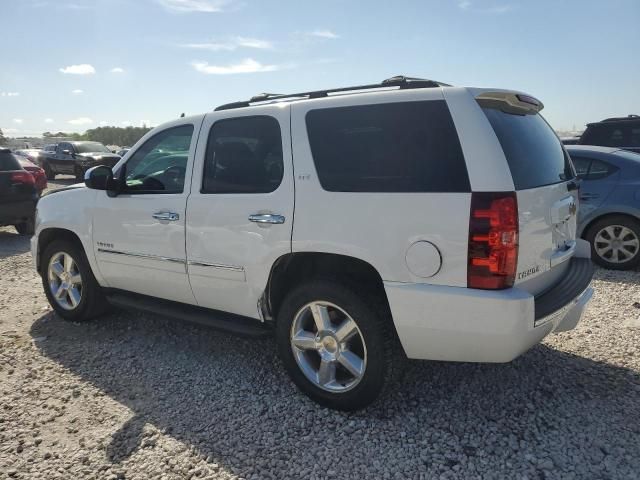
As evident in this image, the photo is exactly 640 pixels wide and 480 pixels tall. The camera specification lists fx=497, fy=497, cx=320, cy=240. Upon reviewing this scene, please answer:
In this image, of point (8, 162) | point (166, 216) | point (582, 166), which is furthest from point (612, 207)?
point (8, 162)

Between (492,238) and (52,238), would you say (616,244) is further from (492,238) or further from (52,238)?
(52,238)

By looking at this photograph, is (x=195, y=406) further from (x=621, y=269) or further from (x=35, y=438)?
(x=621, y=269)

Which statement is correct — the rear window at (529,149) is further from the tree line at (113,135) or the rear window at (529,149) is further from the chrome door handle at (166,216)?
the tree line at (113,135)

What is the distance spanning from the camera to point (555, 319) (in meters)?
2.83

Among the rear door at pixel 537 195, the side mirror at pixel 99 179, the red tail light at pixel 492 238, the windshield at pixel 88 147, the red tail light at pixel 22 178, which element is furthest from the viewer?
the windshield at pixel 88 147

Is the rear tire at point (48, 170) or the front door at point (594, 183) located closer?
the front door at point (594, 183)

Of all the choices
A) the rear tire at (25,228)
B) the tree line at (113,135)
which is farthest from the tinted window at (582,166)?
the tree line at (113,135)

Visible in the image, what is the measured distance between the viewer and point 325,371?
3.13 meters

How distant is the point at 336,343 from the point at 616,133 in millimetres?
8142

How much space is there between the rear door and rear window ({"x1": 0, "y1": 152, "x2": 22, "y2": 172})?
8.96 meters

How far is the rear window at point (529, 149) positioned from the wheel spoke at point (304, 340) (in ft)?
4.98

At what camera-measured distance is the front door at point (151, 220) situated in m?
3.70

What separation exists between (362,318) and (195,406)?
128 centimetres

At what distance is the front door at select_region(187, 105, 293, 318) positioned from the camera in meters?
3.17
